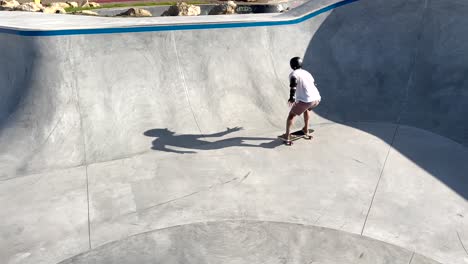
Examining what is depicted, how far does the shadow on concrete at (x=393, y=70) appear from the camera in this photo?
331 inches

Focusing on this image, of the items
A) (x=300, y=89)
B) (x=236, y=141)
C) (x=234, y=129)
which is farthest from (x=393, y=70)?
(x=236, y=141)

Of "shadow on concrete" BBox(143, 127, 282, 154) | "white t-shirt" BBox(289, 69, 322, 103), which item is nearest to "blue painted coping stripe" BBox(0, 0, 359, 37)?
"shadow on concrete" BBox(143, 127, 282, 154)

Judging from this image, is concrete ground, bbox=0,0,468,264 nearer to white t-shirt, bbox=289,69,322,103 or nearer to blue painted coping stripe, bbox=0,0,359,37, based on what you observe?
blue painted coping stripe, bbox=0,0,359,37

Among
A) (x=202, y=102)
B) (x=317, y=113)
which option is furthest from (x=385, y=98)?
(x=202, y=102)

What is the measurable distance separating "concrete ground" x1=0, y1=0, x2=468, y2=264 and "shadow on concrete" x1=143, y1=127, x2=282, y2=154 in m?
0.03

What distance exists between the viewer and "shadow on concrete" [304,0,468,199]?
8.41 m

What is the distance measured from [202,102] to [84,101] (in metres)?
2.35

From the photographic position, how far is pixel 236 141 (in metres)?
7.78

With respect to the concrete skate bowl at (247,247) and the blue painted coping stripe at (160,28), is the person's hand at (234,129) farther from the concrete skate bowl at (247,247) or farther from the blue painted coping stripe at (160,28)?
the concrete skate bowl at (247,247)

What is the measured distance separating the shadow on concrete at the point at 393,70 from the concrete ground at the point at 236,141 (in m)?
0.03

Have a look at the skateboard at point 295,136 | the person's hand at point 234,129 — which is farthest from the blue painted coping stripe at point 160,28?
the skateboard at point 295,136

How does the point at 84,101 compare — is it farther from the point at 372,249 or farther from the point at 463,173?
the point at 463,173

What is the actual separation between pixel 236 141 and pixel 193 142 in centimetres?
86

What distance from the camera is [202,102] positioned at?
27.1 ft
